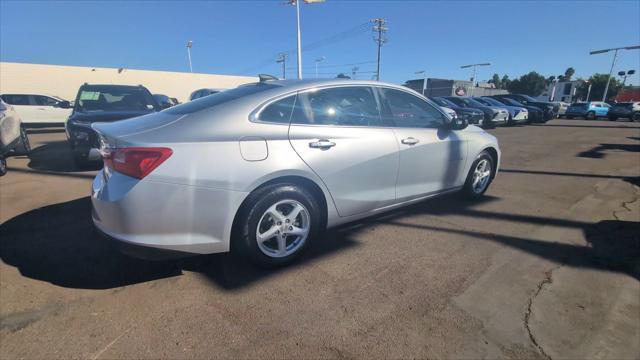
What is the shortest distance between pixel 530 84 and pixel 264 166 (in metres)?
104

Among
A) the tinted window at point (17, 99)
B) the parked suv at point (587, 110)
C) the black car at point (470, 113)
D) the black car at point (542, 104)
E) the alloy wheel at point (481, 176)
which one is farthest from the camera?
the parked suv at point (587, 110)

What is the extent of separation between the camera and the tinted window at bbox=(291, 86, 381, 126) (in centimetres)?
282

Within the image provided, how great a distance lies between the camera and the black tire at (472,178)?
4.29 meters

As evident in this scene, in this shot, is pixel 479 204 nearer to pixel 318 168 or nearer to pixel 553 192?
pixel 553 192

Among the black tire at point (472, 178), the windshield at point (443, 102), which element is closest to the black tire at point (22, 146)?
the black tire at point (472, 178)

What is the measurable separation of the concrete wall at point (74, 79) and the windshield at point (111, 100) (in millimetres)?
24756

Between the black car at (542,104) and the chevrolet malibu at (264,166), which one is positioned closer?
the chevrolet malibu at (264,166)

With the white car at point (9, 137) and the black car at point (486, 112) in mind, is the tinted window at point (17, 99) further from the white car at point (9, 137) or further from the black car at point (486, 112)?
the black car at point (486, 112)

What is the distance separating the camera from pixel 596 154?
8.68 meters

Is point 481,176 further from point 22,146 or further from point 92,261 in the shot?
point 22,146

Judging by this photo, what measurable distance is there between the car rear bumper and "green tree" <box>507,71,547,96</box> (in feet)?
326

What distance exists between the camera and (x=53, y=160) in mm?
7262

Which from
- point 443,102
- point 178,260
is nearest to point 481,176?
point 178,260

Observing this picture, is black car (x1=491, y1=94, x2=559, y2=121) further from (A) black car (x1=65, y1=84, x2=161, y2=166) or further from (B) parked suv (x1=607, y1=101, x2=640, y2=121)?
(A) black car (x1=65, y1=84, x2=161, y2=166)
